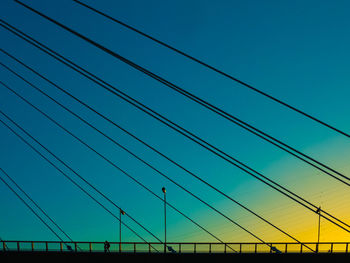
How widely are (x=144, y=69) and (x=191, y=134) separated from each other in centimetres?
283

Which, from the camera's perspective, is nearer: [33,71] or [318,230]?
[33,71]

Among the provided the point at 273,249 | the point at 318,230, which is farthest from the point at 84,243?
the point at 318,230

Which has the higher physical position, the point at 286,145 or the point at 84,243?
the point at 286,145
